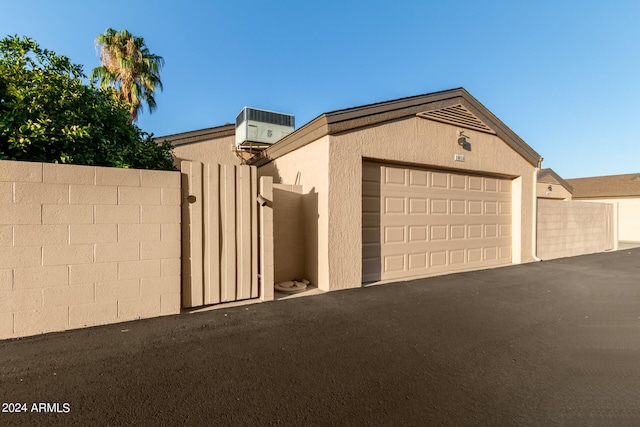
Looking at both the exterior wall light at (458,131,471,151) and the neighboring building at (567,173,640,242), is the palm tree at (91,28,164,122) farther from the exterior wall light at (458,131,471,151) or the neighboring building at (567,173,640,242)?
the neighboring building at (567,173,640,242)

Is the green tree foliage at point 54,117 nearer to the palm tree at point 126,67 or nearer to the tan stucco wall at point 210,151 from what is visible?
the tan stucco wall at point 210,151

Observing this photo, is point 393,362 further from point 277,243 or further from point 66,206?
point 66,206

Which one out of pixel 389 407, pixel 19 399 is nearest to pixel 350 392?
pixel 389 407

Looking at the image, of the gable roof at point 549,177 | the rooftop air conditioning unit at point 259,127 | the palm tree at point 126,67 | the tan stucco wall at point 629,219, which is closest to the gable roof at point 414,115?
the rooftop air conditioning unit at point 259,127

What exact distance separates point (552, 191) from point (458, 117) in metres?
13.2

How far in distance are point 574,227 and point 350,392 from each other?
13.3 metres

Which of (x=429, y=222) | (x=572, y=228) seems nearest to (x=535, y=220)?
(x=572, y=228)

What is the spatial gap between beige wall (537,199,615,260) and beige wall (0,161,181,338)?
37.4 feet

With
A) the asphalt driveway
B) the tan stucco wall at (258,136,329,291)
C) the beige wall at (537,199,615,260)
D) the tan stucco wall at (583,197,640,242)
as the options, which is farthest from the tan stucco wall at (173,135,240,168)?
the tan stucco wall at (583,197,640,242)

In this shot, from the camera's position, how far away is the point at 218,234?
4.46 m

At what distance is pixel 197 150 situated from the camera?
10.5 metres

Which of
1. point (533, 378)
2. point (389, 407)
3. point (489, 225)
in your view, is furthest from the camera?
point (489, 225)

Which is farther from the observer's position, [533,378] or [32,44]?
[32,44]

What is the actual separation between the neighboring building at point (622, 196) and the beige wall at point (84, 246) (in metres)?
23.8
